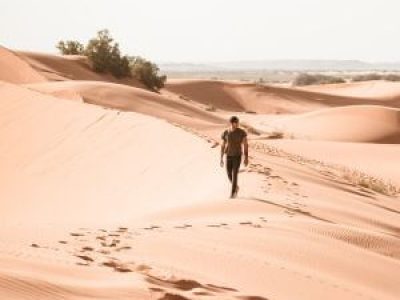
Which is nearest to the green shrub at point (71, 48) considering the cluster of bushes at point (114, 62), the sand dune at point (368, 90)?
the cluster of bushes at point (114, 62)

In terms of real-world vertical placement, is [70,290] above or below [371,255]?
above

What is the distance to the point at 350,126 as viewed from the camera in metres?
33.2

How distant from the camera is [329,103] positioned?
57.8 meters

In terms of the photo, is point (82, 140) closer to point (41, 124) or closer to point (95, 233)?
point (41, 124)

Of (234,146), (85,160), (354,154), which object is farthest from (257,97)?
(234,146)

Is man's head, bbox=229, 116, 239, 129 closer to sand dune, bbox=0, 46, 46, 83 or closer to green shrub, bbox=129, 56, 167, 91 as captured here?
sand dune, bbox=0, 46, 46, 83

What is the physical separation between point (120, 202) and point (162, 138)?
4.25 m

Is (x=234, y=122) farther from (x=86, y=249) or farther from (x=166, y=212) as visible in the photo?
(x=86, y=249)

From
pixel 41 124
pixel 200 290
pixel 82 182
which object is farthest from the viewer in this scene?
pixel 41 124

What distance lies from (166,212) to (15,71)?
24.8m

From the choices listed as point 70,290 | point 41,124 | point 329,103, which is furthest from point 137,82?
point 70,290

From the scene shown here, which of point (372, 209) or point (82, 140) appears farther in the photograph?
point (82, 140)

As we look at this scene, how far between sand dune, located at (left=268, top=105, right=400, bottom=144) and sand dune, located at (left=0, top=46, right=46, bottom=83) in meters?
11.4

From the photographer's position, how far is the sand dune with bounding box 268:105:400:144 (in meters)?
32.0
